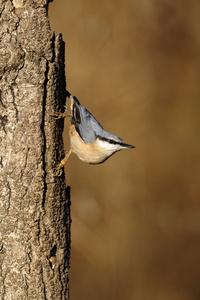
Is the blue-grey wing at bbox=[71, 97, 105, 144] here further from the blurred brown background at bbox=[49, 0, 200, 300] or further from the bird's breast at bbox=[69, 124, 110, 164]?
the blurred brown background at bbox=[49, 0, 200, 300]

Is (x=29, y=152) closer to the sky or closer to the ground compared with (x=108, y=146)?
closer to the ground

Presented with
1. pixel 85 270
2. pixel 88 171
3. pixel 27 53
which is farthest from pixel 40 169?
pixel 85 270

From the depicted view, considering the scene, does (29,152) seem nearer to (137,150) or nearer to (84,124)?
(84,124)

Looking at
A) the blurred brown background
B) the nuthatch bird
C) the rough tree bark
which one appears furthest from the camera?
the blurred brown background

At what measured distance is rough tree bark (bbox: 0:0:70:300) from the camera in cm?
207

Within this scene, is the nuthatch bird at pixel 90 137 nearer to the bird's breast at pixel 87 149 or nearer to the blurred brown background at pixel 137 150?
the bird's breast at pixel 87 149

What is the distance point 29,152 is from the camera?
2141mm

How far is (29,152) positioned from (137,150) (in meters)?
2.30

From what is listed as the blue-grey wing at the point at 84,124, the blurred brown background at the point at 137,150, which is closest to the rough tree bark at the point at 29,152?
the blue-grey wing at the point at 84,124

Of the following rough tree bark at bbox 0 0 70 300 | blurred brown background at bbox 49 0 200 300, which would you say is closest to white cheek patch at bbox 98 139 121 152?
rough tree bark at bbox 0 0 70 300

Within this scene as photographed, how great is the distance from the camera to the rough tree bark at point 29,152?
2.07 m

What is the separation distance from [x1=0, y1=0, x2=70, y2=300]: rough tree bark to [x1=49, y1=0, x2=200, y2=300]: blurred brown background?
197cm

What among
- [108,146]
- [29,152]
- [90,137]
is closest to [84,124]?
[90,137]

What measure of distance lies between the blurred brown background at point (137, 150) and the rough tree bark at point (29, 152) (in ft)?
6.48
